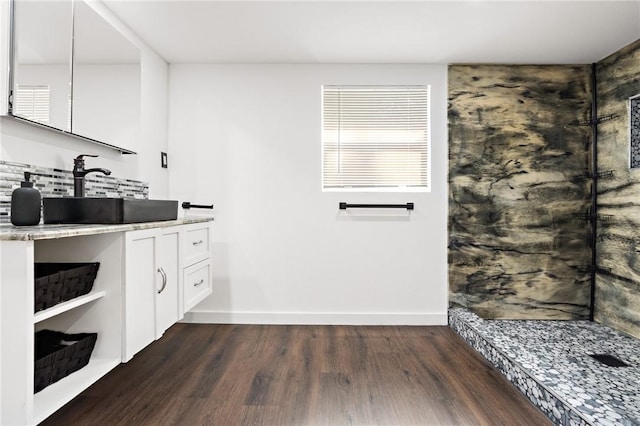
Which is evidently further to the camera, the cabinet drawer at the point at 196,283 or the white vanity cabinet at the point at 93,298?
the cabinet drawer at the point at 196,283

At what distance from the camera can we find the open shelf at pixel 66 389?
4.28 ft

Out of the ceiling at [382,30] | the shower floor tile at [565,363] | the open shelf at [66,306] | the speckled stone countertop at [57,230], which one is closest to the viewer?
the speckled stone countertop at [57,230]

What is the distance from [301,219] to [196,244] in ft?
3.08

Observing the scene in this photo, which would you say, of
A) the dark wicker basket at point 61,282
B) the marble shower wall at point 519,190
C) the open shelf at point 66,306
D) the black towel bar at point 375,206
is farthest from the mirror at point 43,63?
the marble shower wall at point 519,190

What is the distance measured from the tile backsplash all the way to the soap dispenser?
0.17 meters

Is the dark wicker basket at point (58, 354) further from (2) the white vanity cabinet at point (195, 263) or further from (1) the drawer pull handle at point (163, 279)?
(2) the white vanity cabinet at point (195, 263)

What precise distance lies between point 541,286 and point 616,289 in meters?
0.49

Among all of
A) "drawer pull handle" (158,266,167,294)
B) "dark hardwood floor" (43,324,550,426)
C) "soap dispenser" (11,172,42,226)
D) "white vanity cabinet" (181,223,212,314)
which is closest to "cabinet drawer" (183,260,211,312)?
"white vanity cabinet" (181,223,212,314)

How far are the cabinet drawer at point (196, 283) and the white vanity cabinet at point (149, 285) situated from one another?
13 centimetres

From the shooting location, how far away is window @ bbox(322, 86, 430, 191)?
319 cm

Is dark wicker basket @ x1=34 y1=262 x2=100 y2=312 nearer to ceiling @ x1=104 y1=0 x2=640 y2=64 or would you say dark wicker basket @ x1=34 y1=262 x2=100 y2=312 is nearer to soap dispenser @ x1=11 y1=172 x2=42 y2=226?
soap dispenser @ x1=11 y1=172 x2=42 y2=226

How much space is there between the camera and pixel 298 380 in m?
2.13

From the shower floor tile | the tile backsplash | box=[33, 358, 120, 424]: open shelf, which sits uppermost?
the tile backsplash

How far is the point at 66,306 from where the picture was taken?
55.7 inches
